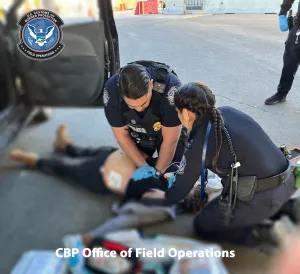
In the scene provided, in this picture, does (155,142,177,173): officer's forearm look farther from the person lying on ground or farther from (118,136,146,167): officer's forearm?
the person lying on ground

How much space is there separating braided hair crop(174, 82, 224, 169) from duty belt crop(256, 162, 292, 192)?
0.27m

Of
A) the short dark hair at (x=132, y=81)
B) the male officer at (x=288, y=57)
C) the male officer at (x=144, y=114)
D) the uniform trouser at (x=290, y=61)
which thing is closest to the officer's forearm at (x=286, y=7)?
the male officer at (x=288, y=57)

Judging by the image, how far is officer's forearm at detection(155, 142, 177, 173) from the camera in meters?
1.22

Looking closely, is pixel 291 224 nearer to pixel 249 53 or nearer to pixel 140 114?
pixel 140 114

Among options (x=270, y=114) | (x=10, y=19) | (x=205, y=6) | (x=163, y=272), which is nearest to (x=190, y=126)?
(x=163, y=272)

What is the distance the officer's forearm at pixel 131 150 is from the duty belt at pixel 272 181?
586mm

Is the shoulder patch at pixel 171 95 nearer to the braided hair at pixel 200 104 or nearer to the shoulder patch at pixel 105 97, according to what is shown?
the braided hair at pixel 200 104

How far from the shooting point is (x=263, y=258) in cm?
111

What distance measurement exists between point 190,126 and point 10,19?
0.71 meters

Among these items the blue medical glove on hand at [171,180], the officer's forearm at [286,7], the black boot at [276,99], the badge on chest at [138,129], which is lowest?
the black boot at [276,99]

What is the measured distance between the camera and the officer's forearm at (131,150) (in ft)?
3.07

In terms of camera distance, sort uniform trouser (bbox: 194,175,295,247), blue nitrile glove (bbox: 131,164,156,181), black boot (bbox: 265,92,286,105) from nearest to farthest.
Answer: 1. blue nitrile glove (bbox: 131,164,156,181)
2. uniform trouser (bbox: 194,175,295,247)
3. black boot (bbox: 265,92,286,105)

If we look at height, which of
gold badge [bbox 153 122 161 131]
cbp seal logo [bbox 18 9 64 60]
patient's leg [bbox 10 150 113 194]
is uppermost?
cbp seal logo [bbox 18 9 64 60]

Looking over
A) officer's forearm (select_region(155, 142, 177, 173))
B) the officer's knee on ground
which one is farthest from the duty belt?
the officer's knee on ground
